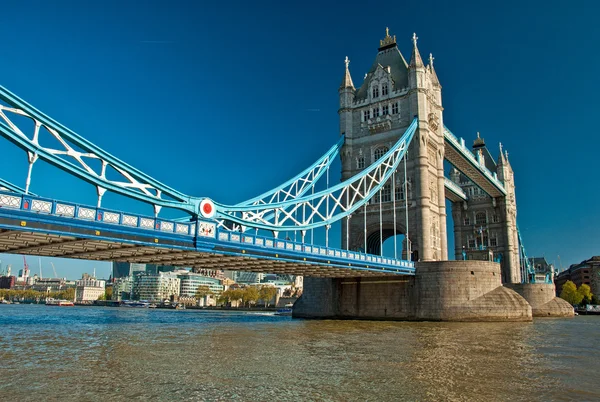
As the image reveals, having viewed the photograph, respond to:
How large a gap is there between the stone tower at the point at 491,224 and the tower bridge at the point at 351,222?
708 millimetres

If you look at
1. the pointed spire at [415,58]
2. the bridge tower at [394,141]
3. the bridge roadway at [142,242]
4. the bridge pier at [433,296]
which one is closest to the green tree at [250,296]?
the bridge tower at [394,141]

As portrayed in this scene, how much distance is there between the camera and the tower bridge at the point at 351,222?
68.5 ft

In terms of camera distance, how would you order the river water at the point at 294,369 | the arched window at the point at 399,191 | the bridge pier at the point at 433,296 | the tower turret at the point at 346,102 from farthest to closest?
the tower turret at the point at 346,102, the arched window at the point at 399,191, the bridge pier at the point at 433,296, the river water at the point at 294,369

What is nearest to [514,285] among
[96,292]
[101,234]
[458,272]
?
[458,272]

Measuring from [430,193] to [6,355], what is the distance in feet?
127

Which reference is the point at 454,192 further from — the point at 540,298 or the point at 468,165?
the point at 540,298

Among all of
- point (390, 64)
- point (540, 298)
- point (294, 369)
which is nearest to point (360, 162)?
point (390, 64)

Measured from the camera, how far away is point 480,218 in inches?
2985

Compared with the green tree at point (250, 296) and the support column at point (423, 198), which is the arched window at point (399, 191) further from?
the green tree at point (250, 296)

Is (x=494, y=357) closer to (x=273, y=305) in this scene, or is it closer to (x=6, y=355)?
(x=6, y=355)

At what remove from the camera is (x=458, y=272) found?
1545 inches

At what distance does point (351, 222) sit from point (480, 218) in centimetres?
3425

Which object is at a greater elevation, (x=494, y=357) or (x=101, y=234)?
(x=101, y=234)

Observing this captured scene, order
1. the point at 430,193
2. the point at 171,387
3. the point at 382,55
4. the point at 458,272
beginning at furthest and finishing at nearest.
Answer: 1. the point at 382,55
2. the point at 430,193
3. the point at 458,272
4. the point at 171,387
